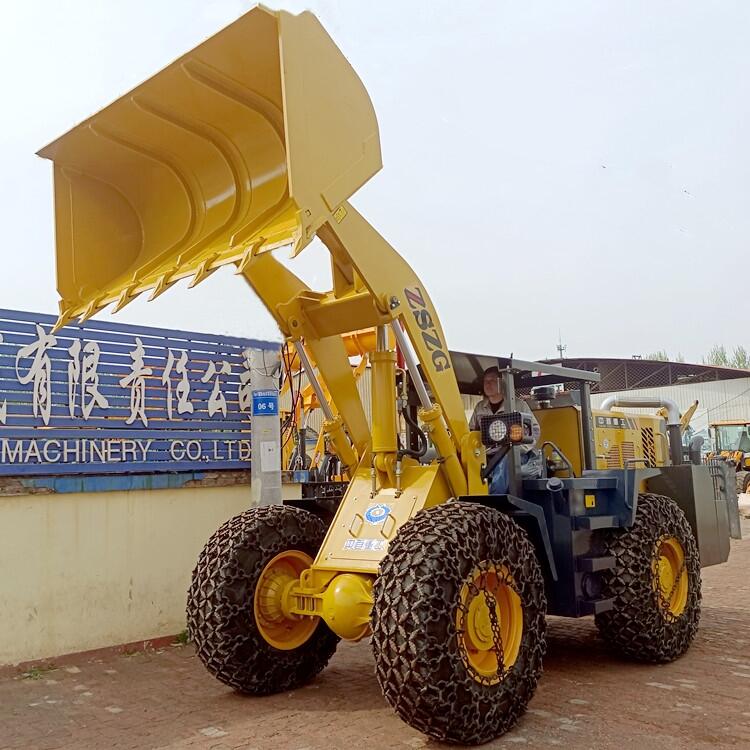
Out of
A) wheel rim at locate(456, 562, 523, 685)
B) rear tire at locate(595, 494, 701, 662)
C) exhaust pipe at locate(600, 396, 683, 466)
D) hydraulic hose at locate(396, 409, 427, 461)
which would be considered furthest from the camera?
exhaust pipe at locate(600, 396, 683, 466)

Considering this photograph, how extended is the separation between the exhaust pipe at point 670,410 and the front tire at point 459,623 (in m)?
3.38

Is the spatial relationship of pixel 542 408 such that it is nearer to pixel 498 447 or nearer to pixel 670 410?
pixel 498 447

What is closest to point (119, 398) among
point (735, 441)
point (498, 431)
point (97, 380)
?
point (97, 380)

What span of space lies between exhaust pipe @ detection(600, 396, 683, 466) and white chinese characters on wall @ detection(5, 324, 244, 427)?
12.1 ft

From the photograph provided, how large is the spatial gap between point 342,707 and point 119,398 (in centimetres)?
338

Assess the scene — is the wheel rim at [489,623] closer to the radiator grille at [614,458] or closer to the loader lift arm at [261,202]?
the loader lift arm at [261,202]

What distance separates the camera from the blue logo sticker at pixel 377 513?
16.8ft

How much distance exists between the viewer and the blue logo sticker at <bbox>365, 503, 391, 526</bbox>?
16.8ft

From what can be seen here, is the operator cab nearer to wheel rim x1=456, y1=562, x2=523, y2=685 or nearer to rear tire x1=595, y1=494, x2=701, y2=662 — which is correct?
rear tire x1=595, y1=494, x2=701, y2=662

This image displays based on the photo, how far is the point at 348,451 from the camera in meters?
5.82

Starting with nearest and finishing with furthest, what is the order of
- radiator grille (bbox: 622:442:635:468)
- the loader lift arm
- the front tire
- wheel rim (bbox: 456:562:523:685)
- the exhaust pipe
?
the front tire → the loader lift arm → wheel rim (bbox: 456:562:523:685) → radiator grille (bbox: 622:442:635:468) → the exhaust pipe

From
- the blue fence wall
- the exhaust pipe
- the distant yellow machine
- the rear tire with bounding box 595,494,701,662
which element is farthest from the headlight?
the distant yellow machine

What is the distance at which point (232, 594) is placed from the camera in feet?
16.8

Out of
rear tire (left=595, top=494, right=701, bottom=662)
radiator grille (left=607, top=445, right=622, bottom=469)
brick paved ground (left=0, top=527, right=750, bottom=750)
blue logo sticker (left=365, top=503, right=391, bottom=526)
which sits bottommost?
brick paved ground (left=0, top=527, right=750, bottom=750)
